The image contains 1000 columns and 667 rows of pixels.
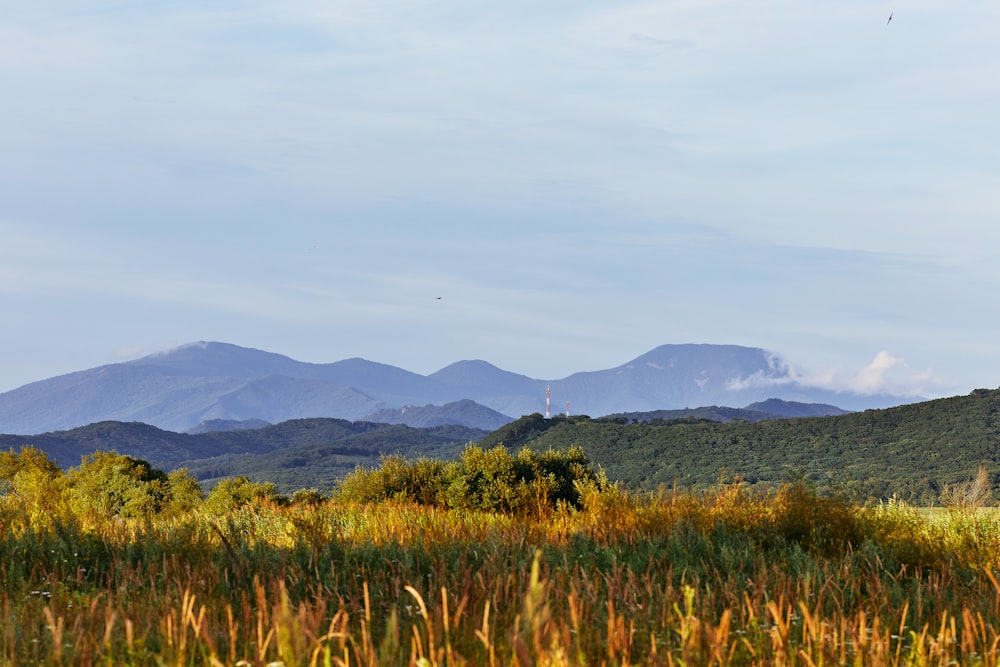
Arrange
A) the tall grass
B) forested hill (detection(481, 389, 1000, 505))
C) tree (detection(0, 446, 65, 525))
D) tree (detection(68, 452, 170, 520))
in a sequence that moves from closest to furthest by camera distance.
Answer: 1. the tall grass
2. tree (detection(68, 452, 170, 520))
3. tree (detection(0, 446, 65, 525))
4. forested hill (detection(481, 389, 1000, 505))

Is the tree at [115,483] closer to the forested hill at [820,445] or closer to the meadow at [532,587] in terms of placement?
the meadow at [532,587]

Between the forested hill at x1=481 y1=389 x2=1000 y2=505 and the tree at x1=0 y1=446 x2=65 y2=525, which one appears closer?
the tree at x1=0 y1=446 x2=65 y2=525

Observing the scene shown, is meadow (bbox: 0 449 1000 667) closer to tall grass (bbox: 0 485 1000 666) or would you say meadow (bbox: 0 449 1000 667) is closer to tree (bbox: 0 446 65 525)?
tall grass (bbox: 0 485 1000 666)

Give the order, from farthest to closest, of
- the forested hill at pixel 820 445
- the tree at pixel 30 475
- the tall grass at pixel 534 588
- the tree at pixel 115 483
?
1. the forested hill at pixel 820 445
2. the tree at pixel 30 475
3. the tree at pixel 115 483
4. the tall grass at pixel 534 588

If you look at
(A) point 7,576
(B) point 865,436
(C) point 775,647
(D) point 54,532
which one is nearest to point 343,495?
(D) point 54,532

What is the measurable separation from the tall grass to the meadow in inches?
1.3

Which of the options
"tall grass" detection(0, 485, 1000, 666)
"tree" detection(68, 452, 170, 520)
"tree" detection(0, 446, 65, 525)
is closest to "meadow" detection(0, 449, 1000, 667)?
"tall grass" detection(0, 485, 1000, 666)

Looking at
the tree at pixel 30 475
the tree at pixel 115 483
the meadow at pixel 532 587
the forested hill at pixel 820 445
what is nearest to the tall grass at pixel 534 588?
the meadow at pixel 532 587

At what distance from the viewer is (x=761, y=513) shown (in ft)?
38.8

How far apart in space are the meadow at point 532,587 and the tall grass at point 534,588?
0.11 ft

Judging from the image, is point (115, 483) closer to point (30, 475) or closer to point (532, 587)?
point (30, 475)

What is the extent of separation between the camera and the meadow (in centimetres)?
436

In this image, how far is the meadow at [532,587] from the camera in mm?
4359

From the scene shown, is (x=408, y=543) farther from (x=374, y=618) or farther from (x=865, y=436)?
(x=865, y=436)
